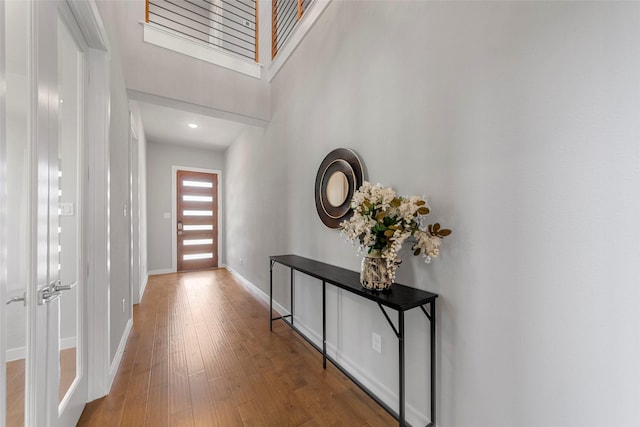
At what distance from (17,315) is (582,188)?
6.73 feet

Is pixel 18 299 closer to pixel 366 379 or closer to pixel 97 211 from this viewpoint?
pixel 97 211

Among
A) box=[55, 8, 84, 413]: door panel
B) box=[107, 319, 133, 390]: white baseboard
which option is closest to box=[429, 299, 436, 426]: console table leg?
box=[55, 8, 84, 413]: door panel

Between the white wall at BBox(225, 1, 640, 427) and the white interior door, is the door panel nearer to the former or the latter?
the white interior door

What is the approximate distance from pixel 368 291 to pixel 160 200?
5132 mm

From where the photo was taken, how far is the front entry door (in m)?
5.29

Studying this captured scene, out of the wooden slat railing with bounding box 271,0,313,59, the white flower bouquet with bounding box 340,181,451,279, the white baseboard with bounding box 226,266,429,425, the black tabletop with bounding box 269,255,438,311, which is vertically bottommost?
the white baseboard with bounding box 226,266,429,425

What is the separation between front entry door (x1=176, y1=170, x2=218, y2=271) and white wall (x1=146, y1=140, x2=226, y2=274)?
186mm

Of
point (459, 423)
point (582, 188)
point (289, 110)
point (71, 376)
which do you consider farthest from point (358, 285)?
point (289, 110)

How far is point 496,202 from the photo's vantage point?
1.10 meters

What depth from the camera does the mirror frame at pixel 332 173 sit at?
73.8 inches

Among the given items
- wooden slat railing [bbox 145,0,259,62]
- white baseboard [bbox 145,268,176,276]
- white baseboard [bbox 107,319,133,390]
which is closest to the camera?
white baseboard [bbox 107,319,133,390]

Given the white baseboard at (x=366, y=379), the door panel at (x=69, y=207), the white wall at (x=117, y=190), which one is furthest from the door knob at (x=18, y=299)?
the white baseboard at (x=366, y=379)

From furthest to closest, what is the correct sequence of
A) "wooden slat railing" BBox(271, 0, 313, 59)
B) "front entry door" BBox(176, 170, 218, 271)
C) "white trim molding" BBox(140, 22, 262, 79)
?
"front entry door" BBox(176, 170, 218, 271), "wooden slat railing" BBox(271, 0, 313, 59), "white trim molding" BBox(140, 22, 262, 79)

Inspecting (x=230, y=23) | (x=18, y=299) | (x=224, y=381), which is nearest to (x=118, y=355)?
(x=224, y=381)
